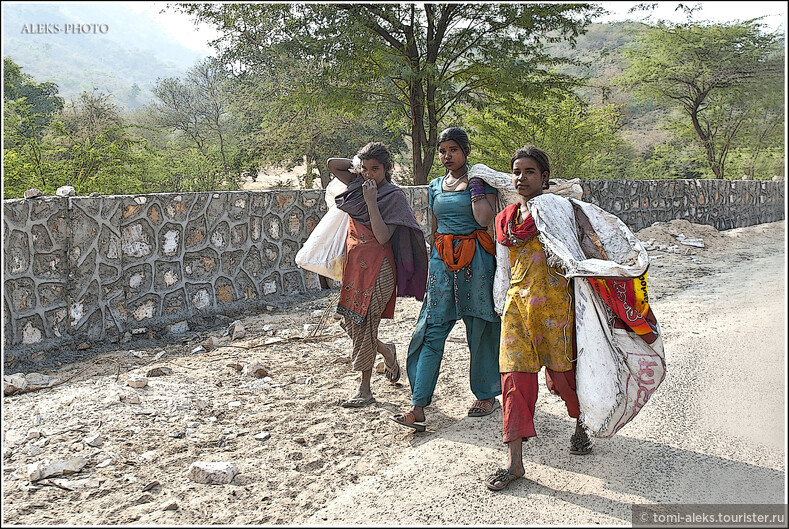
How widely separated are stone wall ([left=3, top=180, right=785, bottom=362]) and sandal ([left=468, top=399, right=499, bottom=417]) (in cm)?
381

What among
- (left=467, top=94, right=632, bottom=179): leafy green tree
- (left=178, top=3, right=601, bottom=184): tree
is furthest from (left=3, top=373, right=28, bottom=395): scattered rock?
(left=467, top=94, right=632, bottom=179): leafy green tree

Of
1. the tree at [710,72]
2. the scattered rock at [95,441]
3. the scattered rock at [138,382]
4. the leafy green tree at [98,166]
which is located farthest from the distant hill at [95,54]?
the scattered rock at [95,441]

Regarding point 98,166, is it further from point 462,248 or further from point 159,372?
point 462,248

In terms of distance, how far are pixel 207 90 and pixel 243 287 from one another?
2810cm

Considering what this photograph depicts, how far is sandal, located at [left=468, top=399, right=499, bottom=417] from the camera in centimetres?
420

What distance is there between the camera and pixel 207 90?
3316 cm

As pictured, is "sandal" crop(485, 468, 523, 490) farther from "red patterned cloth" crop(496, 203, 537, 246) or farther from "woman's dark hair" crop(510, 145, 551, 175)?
"woman's dark hair" crop(510, 145, 551, 175)

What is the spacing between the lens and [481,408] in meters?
4.21

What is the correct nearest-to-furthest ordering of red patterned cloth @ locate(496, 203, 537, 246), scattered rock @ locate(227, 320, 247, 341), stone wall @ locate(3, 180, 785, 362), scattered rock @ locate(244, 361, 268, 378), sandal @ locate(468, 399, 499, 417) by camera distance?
red patterned cloth @ locate(496, 203, 537, 246)
sandal @ locate(468, 399, 499, 417)
scattered rock @ locate(244, 361, 268, 378)
stone wall @ locate(3, 180, 785, 362)
scattered rock @ locate(227, 320, 247, 341)

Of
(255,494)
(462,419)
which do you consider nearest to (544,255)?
(462,419)

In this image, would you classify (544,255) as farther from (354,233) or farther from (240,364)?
(240,364)

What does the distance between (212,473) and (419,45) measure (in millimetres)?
12470

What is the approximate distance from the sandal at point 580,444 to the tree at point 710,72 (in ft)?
62.2

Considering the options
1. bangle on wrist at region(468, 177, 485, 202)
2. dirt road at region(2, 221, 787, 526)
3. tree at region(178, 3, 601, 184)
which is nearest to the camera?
dirt road at region(2, 221, 787, 526)
